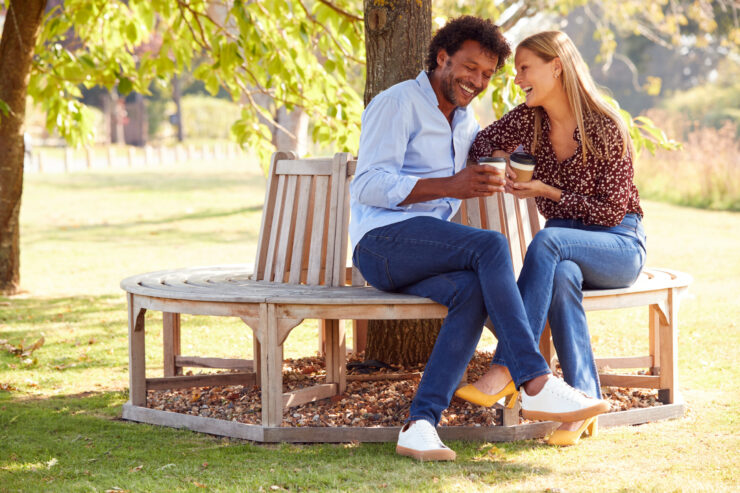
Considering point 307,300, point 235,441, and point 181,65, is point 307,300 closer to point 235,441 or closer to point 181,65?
point 235,441

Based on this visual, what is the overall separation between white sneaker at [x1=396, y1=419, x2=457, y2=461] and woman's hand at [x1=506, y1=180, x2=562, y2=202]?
1.01 metres

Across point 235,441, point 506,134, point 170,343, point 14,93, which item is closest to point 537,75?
point 506,134

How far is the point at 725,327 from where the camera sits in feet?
21.0

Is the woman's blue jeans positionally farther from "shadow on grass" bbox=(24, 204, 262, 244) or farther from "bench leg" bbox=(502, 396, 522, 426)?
"shadow on grass" bbox=(24, 204, 262, 244)

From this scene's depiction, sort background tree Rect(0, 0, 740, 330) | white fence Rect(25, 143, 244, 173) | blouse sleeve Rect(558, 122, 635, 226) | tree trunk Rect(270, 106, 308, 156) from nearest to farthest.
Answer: blouse sleeve Rect(558, 122, 635, 226)
background tree Rect(0, 0, 740, 330)
tree trunk Rect(270, 106, 308, 156)
white fence Rect(25, 143, 244, 173)

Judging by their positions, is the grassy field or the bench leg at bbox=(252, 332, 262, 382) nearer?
the grassy field

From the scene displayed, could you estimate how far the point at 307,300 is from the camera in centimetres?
353

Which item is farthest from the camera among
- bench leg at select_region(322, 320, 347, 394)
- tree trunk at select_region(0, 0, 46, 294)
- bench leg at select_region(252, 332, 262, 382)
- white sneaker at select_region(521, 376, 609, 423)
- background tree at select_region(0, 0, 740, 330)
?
tree trunk at select_region(0, 0, 46, 294)

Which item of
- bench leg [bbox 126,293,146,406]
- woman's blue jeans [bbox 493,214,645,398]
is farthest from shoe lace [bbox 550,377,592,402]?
bench leg [bbox 126,293,146,406]

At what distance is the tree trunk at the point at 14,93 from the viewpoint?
7.28 m

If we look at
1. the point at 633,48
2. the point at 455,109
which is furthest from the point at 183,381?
the point at 633,48

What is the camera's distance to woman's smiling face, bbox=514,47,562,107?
3863mm

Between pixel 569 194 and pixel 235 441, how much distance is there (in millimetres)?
1718

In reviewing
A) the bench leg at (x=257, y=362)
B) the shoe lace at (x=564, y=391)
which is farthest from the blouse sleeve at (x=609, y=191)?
the bench leg at (x=257, y=362)
